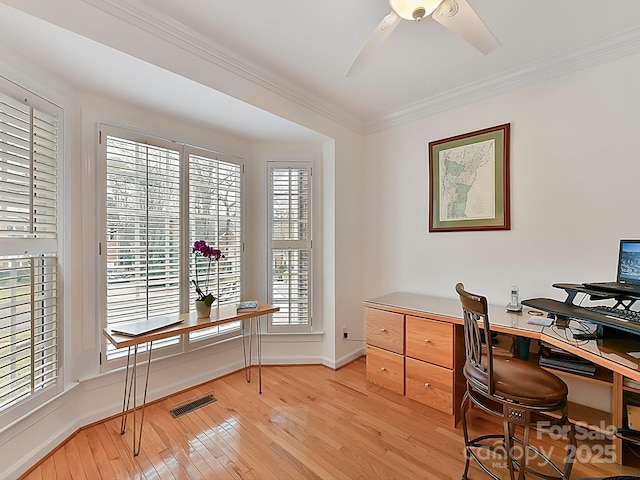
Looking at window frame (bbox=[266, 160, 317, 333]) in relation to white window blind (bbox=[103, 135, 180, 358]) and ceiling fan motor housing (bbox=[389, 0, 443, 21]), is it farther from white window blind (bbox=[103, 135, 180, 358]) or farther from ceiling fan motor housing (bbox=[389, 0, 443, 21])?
ceiling fan motor housing (bbox=[389, 0, 443, 21])

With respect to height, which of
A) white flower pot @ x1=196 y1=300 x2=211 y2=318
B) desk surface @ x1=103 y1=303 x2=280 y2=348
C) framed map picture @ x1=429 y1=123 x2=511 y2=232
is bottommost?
desk surface @ x1=103 y1=303 x2=280 y2=348

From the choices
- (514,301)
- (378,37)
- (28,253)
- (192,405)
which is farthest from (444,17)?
(192,405)

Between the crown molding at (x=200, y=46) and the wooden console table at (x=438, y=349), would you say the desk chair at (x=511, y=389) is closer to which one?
the wooden console table at (x=438, y=349)

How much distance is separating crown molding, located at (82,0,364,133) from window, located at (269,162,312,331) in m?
0.75

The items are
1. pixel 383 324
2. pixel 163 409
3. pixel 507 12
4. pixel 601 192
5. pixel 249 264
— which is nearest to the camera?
pixel 507 12

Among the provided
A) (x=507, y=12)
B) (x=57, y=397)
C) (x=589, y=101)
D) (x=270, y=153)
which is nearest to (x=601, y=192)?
(x=589, y=101)

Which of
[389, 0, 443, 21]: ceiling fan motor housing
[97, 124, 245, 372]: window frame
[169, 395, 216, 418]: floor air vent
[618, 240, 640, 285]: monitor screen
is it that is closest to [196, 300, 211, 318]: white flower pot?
[97, 124, 245, 372]: window frame

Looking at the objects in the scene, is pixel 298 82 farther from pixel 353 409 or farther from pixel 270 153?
pixel 353 409

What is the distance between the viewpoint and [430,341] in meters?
2.28

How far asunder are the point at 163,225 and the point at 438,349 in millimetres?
2454

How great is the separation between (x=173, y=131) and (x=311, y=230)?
5.28 feet

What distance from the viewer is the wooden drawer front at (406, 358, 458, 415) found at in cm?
220

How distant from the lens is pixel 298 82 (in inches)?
102

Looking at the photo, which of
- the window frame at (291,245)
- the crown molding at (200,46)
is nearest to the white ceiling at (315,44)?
the crown molding at (200,46)
